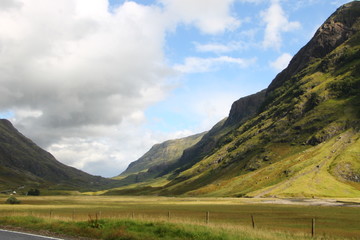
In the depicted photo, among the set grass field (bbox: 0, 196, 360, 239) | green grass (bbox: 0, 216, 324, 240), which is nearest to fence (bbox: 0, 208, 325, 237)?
grass field (bbox: 0, 196, 360, 239)

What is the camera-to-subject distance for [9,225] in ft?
116

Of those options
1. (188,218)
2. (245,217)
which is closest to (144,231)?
(188,218)

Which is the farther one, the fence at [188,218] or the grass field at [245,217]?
the fence at [188,218]

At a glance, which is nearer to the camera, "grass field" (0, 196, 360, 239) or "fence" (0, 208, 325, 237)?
"grass field" (0, 196, 360, 239)

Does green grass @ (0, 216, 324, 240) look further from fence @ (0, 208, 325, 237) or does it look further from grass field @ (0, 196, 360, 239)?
fence @ (0, 208, 325, 237)

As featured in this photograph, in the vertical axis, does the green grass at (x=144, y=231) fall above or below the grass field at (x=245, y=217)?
above

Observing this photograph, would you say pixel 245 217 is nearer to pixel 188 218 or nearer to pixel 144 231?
pixel 188 218

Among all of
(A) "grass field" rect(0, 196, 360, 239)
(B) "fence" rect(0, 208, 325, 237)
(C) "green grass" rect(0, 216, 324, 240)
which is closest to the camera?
(C) "green grass" rect(0, 216, 324, 240)

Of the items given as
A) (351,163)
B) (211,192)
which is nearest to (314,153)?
(351,163)

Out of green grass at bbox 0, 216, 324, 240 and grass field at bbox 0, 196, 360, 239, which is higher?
green grass at bbox 0, 216, 324, 240

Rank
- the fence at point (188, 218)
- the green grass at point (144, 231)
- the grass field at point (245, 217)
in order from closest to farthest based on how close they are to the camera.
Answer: the green grass at point (144, 231), the grass field at point (245, 217), the fence at point (188, 218)

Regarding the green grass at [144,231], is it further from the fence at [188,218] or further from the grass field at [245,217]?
the fence at [188,218]

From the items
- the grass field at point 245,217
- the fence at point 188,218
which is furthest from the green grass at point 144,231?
the fence at point 188,218

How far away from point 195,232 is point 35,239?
11.8m
